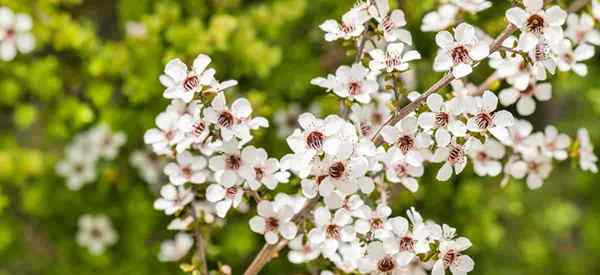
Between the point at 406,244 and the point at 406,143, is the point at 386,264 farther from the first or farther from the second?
the point at 406,143

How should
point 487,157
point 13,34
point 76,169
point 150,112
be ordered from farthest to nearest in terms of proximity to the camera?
point 76,169 → point 150,112 → point 13,34 → point 487,157

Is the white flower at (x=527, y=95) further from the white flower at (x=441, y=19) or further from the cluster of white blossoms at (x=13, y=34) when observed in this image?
the cluster of white blossoms at (x=13, y=34)

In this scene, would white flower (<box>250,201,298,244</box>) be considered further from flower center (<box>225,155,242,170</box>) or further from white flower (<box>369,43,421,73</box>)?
white flower (<box>369,43,421,73</box>)

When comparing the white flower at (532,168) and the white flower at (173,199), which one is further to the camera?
the white flower at (532,168)

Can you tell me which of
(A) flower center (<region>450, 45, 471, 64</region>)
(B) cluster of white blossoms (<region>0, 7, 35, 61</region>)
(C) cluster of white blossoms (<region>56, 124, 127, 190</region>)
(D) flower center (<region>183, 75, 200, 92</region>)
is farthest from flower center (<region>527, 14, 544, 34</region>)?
(C) cluster of white blossoms (<region>56, 124, 127, 190</region>)

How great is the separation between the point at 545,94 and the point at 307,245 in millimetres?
704

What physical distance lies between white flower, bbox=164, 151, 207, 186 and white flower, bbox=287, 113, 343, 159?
0.30m

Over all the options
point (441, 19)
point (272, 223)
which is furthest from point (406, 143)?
point (441, 19)

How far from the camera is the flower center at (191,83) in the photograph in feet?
5.16

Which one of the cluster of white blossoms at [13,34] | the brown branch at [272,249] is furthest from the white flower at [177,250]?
the cluster of white blossoms at [13,34]

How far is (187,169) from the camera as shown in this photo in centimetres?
175

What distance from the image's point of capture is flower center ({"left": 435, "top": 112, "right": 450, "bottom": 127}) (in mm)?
1507

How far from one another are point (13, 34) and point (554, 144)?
1.62m

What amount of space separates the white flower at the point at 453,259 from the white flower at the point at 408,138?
17cm
